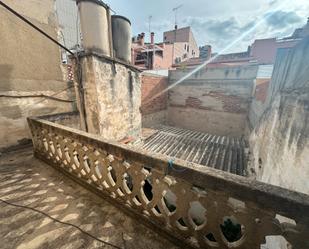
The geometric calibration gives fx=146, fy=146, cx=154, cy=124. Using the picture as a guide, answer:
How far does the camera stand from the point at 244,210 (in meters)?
1.08

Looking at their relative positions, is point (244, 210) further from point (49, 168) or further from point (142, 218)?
point (49, 168)

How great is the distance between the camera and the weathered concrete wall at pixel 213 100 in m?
8.66

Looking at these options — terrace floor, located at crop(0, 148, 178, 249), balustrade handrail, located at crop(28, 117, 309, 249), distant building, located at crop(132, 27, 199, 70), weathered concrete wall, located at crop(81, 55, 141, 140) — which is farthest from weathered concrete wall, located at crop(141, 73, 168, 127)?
balustrade handrail, located at crop(28, 117, 309, 249)

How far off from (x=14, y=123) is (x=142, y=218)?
402cm

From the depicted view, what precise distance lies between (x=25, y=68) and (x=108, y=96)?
6.98 ft

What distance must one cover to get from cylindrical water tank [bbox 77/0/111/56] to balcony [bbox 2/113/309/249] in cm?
213

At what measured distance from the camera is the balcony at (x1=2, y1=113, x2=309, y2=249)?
99 centimetres

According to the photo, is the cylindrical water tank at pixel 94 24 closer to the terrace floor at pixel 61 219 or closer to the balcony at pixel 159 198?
the balcony at pixel 159 198

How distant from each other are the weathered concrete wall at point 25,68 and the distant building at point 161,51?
34.4ft

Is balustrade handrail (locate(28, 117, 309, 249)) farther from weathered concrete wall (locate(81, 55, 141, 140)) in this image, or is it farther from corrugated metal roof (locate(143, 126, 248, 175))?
corrugated metal roof (locate(143, 126, 248, 175))

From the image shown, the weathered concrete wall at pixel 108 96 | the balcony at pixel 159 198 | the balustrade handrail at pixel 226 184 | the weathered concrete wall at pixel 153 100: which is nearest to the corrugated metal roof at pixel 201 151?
the weathered concrete wall at pixel 108 96

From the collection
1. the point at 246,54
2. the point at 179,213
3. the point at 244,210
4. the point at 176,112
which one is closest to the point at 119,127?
the point at 179,213

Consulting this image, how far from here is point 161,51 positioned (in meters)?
16.4

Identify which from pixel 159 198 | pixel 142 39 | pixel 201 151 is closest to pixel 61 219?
pixel 159 198
